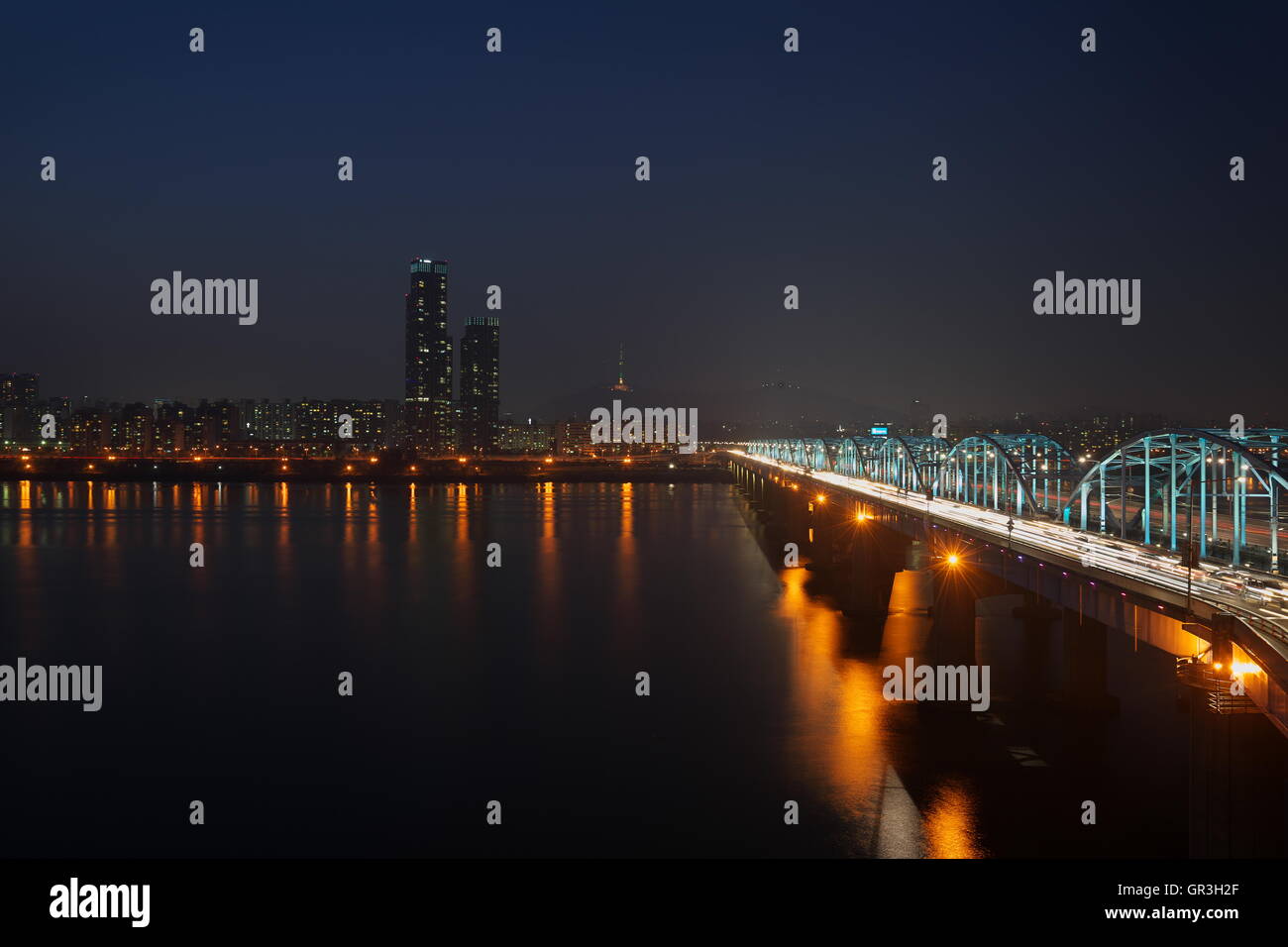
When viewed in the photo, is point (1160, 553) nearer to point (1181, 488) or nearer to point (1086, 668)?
point (1181, 488)

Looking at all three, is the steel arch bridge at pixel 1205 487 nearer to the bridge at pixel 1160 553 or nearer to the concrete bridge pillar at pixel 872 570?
the bridge at pixel 1160 553

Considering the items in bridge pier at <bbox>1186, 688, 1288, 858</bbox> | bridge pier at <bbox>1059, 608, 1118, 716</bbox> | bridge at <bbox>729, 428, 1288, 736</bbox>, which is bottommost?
bridge pier at <bbox>1059, 608, 1118, 716</bbox>

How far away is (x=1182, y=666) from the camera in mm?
13445

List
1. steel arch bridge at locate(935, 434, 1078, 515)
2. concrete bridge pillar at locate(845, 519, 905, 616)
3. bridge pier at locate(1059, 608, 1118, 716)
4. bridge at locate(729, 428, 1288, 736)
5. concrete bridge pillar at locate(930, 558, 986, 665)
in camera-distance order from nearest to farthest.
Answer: bridge at locate(729, 428, 1288, 736), bridge pier at locate(1059, 608, 1118, 716), concrete bridge pillar at locate(930, 558, 986, 665), steel arch bridge at locate(935, 434, 1078, 515), concrete bridge pillar at locate(845, 519, 905, 616)

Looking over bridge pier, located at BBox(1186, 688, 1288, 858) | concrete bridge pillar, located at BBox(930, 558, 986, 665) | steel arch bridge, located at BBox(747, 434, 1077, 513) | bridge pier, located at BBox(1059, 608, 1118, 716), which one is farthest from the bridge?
bridge pier, located at BBox(1059, 608, 1118, 716)

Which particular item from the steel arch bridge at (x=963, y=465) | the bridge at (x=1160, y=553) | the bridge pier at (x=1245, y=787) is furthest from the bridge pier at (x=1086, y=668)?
the bridge pier at (x=1245, y=787)

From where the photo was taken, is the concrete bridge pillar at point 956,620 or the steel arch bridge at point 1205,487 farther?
the concrete bridge pillar at point 956,620

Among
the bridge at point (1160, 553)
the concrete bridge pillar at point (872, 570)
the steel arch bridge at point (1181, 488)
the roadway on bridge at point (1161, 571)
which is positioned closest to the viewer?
the bridge at point (1160, 553)

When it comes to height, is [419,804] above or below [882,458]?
below

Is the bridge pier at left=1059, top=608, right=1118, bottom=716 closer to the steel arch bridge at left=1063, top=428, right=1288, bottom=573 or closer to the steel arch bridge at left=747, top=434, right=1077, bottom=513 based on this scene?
the steel arch bridge at left=1063, top=428, right=1288, bottom=573

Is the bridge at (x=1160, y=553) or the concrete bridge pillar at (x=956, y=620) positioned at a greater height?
the bridge at (x=1160, y=553)
